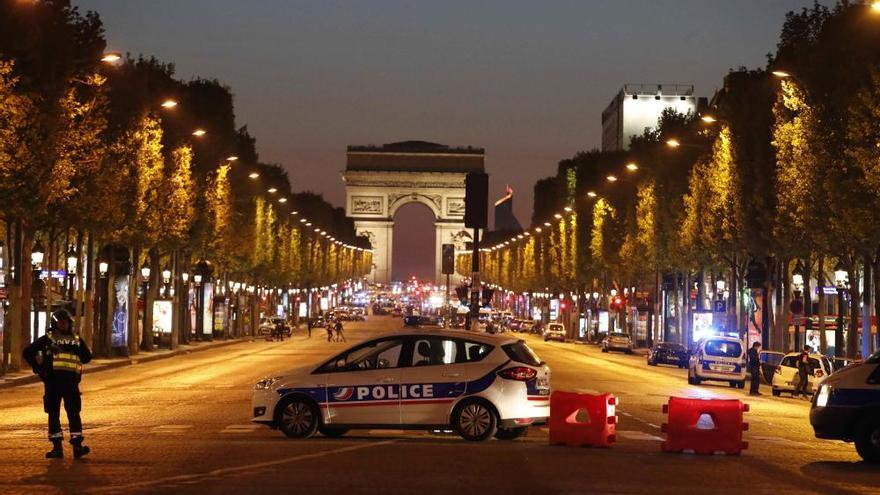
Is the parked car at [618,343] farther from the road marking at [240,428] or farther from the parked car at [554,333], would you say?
the road marking at [240,428]

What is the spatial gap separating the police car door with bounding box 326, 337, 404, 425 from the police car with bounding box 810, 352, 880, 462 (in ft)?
19.4

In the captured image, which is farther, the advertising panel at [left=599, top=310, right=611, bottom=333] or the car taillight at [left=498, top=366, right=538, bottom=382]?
the advertising panel at [left=599, top=310, right=611, bottom=333]

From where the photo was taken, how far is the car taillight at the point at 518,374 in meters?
22.5

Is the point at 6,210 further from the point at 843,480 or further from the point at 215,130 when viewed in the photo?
the point at 215,130

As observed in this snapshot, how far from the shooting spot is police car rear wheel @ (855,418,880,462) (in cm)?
2145

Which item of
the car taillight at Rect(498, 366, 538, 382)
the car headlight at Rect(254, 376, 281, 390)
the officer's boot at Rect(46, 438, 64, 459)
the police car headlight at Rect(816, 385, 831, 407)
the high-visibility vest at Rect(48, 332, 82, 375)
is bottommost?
the officer's boot at Rect(46, 438, 64, 459)

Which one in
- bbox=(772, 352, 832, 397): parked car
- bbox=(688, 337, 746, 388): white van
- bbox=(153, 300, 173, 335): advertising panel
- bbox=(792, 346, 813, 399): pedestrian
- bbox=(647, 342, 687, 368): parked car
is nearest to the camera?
bbox=(792, 346, 813, 399): pedestrian

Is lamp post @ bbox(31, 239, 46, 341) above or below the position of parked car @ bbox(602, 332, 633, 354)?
above

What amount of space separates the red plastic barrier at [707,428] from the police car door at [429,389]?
2964 mm

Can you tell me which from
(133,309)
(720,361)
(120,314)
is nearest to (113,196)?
(120,314)

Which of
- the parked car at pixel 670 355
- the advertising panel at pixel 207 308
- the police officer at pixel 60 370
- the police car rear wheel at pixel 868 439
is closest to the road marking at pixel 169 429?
the police officer at pixel 60 370

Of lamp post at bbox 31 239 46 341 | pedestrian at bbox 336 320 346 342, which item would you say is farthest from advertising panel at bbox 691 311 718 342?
lamp post at bbox 31 239 46 341

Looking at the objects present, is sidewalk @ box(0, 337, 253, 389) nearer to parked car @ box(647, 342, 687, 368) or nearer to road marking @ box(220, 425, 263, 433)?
road marking @ box(220, 425, 263, 433)

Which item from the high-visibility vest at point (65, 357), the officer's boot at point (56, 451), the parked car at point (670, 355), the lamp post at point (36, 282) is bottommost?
the parked car at point (670, 355)
